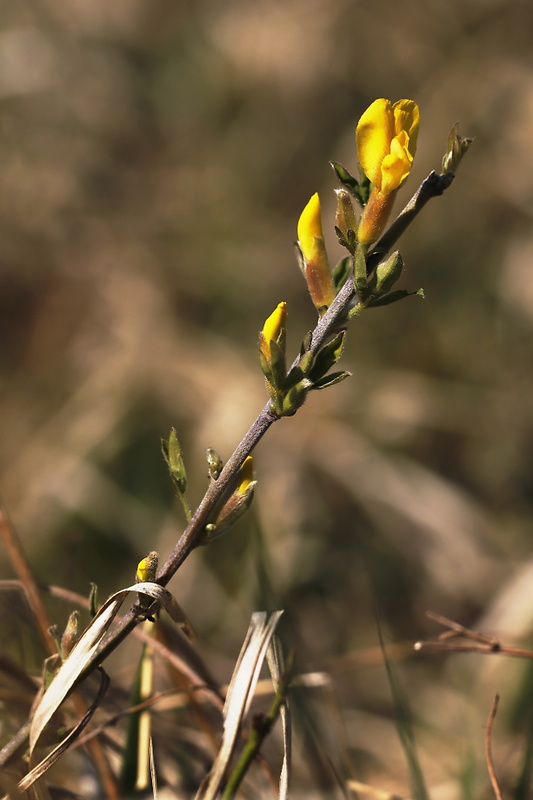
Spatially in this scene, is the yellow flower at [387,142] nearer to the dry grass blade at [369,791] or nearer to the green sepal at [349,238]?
the green sepal at [349,238]

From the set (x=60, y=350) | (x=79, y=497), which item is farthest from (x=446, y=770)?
(x=60, y=350)

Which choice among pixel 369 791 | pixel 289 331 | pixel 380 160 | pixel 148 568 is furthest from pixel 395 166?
pixel 289 331

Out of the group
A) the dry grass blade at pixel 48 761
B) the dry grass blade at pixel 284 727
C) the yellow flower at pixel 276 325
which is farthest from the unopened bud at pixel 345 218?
the dry grass blade at pixel 48 761

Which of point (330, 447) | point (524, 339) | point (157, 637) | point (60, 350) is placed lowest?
point (157, 637)

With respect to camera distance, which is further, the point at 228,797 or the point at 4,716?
the point at 4,716

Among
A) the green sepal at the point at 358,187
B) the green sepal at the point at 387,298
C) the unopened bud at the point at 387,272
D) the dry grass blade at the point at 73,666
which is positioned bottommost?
the dry grass blade at the point at 73,666

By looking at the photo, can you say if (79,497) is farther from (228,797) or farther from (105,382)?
(228,797)
